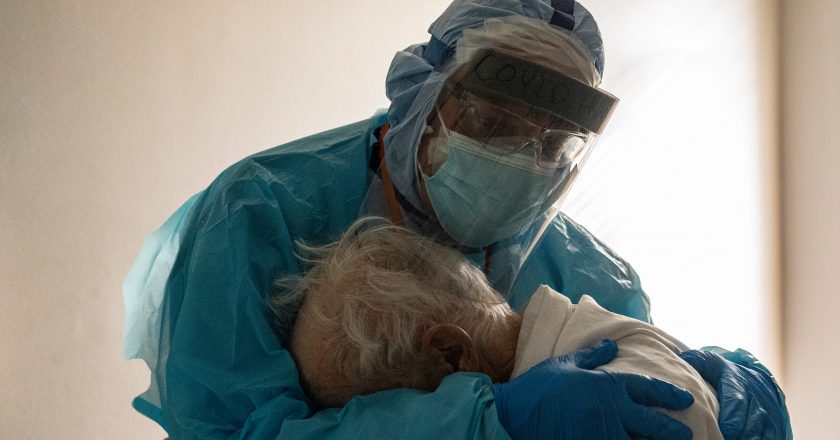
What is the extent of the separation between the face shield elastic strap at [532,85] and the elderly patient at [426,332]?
0.96 ft

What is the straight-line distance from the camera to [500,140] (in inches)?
52.6

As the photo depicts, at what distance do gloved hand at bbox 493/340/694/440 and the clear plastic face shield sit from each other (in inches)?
16.4

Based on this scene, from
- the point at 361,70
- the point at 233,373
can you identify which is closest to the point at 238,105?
→ the point at 361,70

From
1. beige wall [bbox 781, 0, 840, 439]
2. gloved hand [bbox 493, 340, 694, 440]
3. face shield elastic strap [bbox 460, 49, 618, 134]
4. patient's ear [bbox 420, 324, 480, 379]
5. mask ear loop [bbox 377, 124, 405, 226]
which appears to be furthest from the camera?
beige wall [bbox 781, 0, 840, 439]

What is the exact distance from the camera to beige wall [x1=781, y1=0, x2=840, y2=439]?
3.74 meters

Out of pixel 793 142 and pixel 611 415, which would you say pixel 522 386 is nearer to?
pixel 611 415

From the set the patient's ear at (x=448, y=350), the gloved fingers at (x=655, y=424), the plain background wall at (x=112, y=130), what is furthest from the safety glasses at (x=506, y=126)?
the plain background wall at (x=112, y=130)

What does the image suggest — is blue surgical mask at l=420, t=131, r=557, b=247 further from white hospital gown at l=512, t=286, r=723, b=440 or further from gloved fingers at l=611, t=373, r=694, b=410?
gloved fingers at l=611, t=373, r=694, b=410

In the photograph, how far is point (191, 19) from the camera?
1.92 metres

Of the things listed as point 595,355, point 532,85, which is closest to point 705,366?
point 595,355

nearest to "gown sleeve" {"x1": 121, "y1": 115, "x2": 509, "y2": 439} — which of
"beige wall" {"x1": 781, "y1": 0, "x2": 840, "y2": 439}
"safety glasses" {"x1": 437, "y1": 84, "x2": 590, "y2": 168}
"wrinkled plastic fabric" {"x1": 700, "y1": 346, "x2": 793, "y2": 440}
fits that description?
"safety glasses" {"x1": 437, "y1": 84, "x2": 590, "y2": 168}

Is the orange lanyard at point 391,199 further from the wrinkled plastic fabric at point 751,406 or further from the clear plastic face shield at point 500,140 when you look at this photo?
the wrinkled plastic fabric at point 751,406

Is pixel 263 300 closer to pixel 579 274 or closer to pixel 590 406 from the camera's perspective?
pixel 590 406

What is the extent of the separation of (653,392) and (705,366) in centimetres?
21
